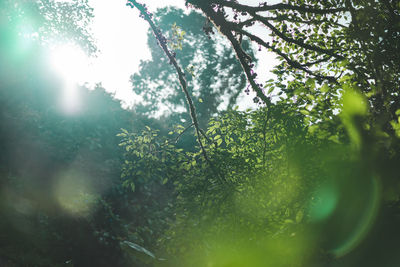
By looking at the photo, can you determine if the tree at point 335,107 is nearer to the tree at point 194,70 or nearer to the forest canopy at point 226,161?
the forest canopy at point 226,161

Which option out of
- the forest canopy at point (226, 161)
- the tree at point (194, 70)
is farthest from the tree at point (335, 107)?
the tree at point (194, 70)

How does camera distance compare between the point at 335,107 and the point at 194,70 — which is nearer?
the point at 335,107

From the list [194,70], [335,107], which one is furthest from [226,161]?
[194,70]

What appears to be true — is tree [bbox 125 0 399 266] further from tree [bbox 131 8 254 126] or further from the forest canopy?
tree [bbox 131 8 254 126]

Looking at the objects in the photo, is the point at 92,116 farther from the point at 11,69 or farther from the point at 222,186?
the point at 222,186

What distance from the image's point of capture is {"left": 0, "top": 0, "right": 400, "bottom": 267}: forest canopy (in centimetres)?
259

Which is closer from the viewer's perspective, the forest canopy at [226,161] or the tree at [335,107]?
the tree at [335,107]

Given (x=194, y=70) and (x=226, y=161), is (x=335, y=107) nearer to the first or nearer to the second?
(x=226, y=161)

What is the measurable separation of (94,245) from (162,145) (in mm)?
7454

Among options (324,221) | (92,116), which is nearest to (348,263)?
(324,221)

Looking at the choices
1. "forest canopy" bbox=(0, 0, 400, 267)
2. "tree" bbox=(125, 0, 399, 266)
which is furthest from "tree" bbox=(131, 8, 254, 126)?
"tree" bbox=(125, 0, 399, 266)

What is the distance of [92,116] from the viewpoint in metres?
17.0

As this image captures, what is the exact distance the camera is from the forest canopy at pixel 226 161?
2594mm

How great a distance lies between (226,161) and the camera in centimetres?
496
